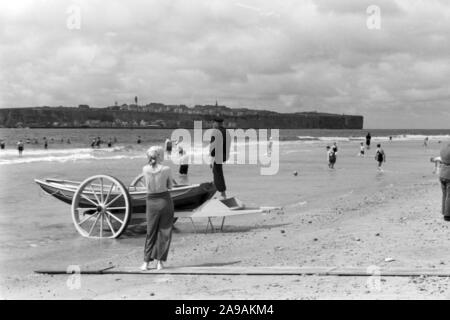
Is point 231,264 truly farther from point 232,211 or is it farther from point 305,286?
point 232,211

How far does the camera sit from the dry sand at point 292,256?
604 centimetres

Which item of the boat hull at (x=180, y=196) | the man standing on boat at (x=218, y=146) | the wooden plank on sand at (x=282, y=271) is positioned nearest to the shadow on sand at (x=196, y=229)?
the boat hull at (x=180, y=196)

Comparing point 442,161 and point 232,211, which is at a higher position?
point 442,161

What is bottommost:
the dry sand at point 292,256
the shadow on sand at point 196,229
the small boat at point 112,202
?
the shadow on sand at point 196,229

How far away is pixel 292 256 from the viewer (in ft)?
26.8

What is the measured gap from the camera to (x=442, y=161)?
10.3 meters

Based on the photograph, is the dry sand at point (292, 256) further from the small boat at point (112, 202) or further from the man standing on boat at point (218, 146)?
the man standing on boat at point (218, 146)

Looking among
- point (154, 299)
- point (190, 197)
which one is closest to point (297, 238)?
point (190, 197)

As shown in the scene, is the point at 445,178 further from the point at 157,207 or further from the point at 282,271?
the point at 157,207

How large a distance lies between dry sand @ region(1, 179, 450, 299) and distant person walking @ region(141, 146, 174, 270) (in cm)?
42

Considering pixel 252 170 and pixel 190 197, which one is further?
pixel 252 170

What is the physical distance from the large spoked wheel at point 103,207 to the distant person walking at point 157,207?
3.00m
